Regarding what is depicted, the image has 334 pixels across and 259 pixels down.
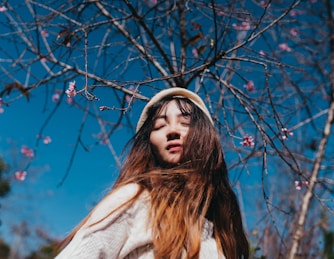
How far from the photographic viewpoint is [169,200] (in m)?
1.32

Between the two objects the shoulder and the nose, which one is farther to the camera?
the nose

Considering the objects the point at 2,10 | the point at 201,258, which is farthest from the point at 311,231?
the point at 2,10

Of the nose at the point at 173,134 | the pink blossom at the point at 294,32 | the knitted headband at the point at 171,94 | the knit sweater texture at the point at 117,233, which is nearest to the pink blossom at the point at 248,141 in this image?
the knitted headband at the point at 171,94

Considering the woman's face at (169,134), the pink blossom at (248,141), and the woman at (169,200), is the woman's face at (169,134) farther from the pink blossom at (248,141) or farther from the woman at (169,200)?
the pink blossom at (248,141)

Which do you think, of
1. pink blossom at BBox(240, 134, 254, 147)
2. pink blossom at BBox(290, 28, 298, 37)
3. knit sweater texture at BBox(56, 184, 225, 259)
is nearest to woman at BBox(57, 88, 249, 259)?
knit sweater texture at BBox(56, 184, 225, 259)

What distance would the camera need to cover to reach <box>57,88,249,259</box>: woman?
1195mm

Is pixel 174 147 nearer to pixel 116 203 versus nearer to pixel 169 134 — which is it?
pixel 169 134

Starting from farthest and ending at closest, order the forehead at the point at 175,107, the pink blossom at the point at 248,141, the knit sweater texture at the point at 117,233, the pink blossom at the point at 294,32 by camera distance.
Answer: the pink blossom at the point at 294,32 → the pink blossom at the point at 248,141 → the forehead at the point at 175,107 → the knit sweater texture at the point at 117,233

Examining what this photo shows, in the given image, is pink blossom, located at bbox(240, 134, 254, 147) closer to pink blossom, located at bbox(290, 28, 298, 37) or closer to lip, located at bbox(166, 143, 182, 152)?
lip, located at bbox(166, 143, 182, 152)

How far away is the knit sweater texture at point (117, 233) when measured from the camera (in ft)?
3.75

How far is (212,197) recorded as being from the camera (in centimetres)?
147

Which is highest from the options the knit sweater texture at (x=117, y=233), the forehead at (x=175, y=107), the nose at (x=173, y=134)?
the forehead at (x=175, y=107)

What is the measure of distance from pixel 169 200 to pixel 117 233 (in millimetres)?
195

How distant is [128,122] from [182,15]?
0.59 metres
